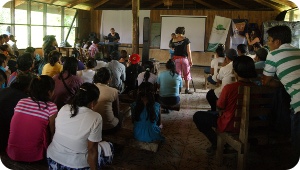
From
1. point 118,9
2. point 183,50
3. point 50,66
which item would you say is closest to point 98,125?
point 50,66

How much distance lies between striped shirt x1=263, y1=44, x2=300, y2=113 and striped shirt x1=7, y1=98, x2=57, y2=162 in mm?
1780

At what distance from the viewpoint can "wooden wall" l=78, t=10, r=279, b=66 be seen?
10508mm

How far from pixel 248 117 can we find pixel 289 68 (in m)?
0.51

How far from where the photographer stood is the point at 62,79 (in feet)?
9.65

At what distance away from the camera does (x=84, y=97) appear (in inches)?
78.2

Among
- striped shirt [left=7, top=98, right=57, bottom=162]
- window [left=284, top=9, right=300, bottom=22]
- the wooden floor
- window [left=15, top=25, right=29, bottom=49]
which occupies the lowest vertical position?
the wooden floor

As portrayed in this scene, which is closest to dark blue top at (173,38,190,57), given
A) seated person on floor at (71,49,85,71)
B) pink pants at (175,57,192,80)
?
pink pants at (175,57,192,80)

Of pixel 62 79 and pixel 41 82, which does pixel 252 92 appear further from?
pixel 62 79

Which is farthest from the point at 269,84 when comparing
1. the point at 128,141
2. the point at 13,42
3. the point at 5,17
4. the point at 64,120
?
the point at 5,17

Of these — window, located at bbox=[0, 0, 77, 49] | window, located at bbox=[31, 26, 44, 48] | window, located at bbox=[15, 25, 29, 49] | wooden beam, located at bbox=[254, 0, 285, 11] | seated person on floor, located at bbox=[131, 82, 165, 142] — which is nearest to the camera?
seated person on floor, located at bbox=[131, 82, 165, 142]

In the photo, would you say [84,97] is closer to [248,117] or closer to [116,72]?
[248,117]

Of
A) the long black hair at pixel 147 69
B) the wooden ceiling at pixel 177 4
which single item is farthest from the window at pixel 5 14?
the long black hair at pixel 147 69

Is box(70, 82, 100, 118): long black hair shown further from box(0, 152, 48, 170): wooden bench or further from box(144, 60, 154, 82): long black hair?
box(144, 60, 154, 82): long black hair

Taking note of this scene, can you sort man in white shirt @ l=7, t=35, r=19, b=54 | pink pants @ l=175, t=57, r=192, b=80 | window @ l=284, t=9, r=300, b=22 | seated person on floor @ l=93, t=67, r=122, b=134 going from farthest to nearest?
window @ l=284, t=9, r=300, b=22, man in white shirt @ l=7, t=35, r=19, b=54, pink pants @ l=175, t=57, r=192, b=80, seated person on floor @ l=93, t=67, r=122, b=134
